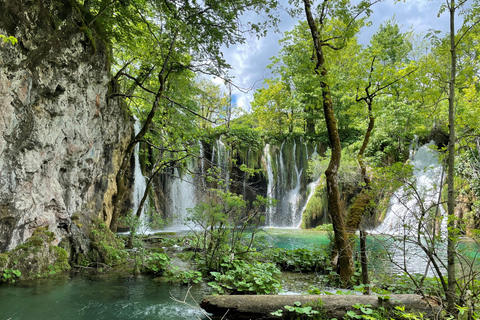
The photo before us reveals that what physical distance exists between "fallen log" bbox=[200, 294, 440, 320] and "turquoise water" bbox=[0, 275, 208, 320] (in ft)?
2.56

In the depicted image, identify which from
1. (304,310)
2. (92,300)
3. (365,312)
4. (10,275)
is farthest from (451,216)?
(10,275)

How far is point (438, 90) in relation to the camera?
4.08m

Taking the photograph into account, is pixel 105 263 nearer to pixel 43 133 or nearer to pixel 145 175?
pixel 43 133

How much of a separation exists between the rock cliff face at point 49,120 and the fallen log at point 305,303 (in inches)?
194

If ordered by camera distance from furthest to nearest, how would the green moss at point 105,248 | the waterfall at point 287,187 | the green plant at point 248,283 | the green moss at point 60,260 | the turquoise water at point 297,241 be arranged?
the waterfall at point 287,187
the turquoise water at point 297,241
the green moss at point 105,248
the green moss at point 60,260
the green plant at point 248,283

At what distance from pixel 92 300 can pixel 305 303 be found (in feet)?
12.5

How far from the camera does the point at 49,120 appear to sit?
678 centimetres

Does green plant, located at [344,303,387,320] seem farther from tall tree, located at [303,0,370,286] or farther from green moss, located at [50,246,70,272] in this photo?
green moss, located at [50,246,70,272]

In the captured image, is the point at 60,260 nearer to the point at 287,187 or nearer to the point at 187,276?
the point at 187,276

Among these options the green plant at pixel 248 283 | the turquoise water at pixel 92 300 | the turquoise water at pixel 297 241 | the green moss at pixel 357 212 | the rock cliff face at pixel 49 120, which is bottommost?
the turquoise water at pixel 92 300

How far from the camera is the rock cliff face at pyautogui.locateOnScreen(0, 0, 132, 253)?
220 inches

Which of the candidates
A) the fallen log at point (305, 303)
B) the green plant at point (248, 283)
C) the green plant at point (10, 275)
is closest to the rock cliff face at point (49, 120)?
the green plant at point (10, 275)

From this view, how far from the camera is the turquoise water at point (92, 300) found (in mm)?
4246

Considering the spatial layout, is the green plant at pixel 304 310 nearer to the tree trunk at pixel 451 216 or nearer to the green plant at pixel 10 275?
the tree trunk at pixel 451 216
